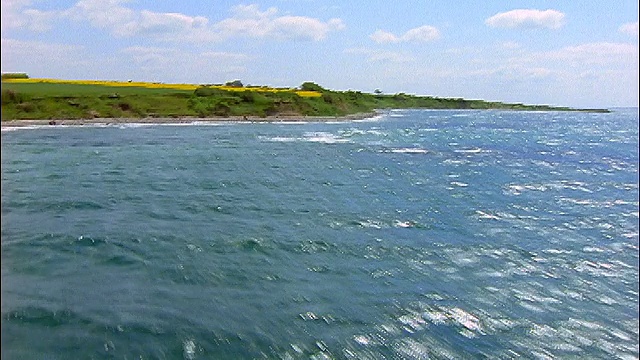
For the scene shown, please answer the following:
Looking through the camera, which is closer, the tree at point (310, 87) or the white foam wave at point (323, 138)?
the white foam wave at point (323, 138)

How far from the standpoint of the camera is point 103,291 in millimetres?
13484

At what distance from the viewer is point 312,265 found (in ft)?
52.2

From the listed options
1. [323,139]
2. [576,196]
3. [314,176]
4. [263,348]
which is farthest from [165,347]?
[323,139]

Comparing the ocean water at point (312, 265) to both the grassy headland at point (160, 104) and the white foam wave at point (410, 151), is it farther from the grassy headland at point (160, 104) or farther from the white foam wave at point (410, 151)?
the grassy headland at point (160, 104)

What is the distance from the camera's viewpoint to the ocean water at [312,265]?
11164 mm

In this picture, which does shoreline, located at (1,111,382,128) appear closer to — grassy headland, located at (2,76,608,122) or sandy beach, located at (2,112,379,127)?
sandy beach, located at (2,112,379,127)

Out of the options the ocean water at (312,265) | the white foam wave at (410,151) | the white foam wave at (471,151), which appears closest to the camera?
the ocean water at (312,265)

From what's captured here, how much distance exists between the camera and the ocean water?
36.6ft

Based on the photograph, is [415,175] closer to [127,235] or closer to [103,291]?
[127,235]

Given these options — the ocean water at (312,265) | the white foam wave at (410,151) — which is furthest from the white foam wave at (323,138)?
the ocean water at (312,265)

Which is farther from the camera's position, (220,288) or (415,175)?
(415,175)

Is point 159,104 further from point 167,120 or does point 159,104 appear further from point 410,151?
point 410,151

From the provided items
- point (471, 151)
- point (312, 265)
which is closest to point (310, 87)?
point (471, 151)

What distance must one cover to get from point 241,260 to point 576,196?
20251 mm
